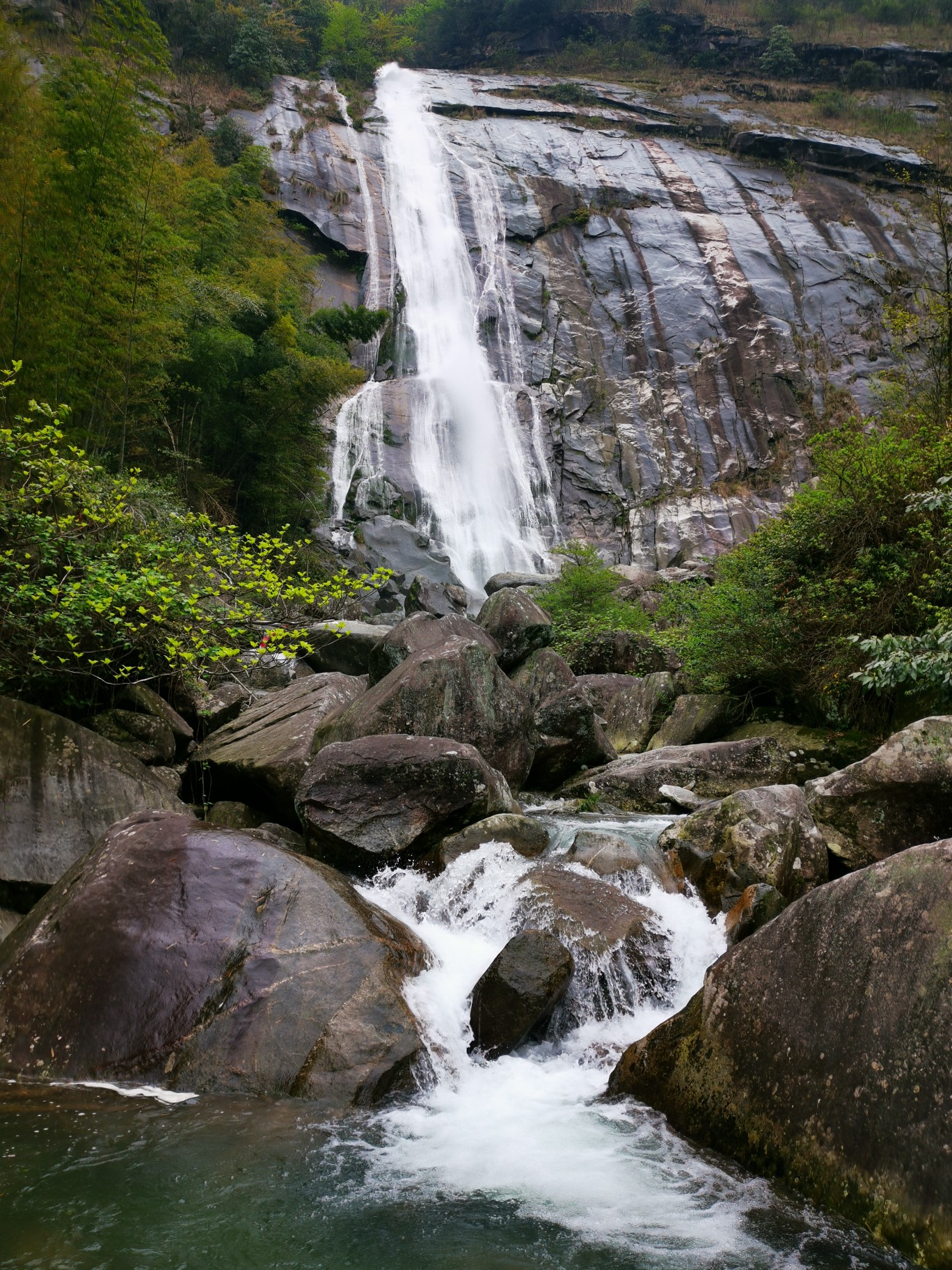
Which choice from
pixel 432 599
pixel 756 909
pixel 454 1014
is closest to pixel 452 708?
pixel 454 1014

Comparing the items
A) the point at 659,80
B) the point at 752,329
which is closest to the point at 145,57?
the point at 752,329

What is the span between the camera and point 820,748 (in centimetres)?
908

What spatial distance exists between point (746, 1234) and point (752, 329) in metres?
36.7

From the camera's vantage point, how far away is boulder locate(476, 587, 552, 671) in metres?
11.7

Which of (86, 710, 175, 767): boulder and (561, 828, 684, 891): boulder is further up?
(86, 710, 175, 767): boulder

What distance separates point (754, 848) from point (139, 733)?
5644mm

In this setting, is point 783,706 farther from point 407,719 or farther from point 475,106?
point 475,106

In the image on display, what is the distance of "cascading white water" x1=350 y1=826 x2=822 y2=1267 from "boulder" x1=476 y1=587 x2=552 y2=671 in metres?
5.79

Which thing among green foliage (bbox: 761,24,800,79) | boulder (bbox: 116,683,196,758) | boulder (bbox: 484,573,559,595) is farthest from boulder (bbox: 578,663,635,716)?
green foliage (bbox: 761,24,800,79)

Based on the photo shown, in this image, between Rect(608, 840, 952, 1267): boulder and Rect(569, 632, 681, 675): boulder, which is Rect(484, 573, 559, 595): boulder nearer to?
Rect(569, 632, 681, 675): boulder

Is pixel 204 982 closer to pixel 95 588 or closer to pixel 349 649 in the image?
pixel 95 588

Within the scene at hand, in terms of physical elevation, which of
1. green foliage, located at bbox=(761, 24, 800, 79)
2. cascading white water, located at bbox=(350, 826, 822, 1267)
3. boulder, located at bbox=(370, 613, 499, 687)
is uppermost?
green foliage, located at bbox=(761, 24, 800, 79)

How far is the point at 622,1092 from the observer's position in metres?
4.42

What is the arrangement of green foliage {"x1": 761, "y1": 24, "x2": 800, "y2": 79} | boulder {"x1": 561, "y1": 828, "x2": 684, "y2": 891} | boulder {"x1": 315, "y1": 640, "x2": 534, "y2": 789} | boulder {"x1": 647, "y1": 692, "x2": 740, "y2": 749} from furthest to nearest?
green foliage {"x1": 761, "y1": 24, "x2": 800, "y2": 79}, boulder {"x1": 647, "y1": 692, "x2": 740, "y2": 749}, boulder {"x1": 315, "y1": 640, "x2": 534, "y2": 789}, boulder {"x1": 561, "y1": 828, "x2": 684, "y2": 891}
